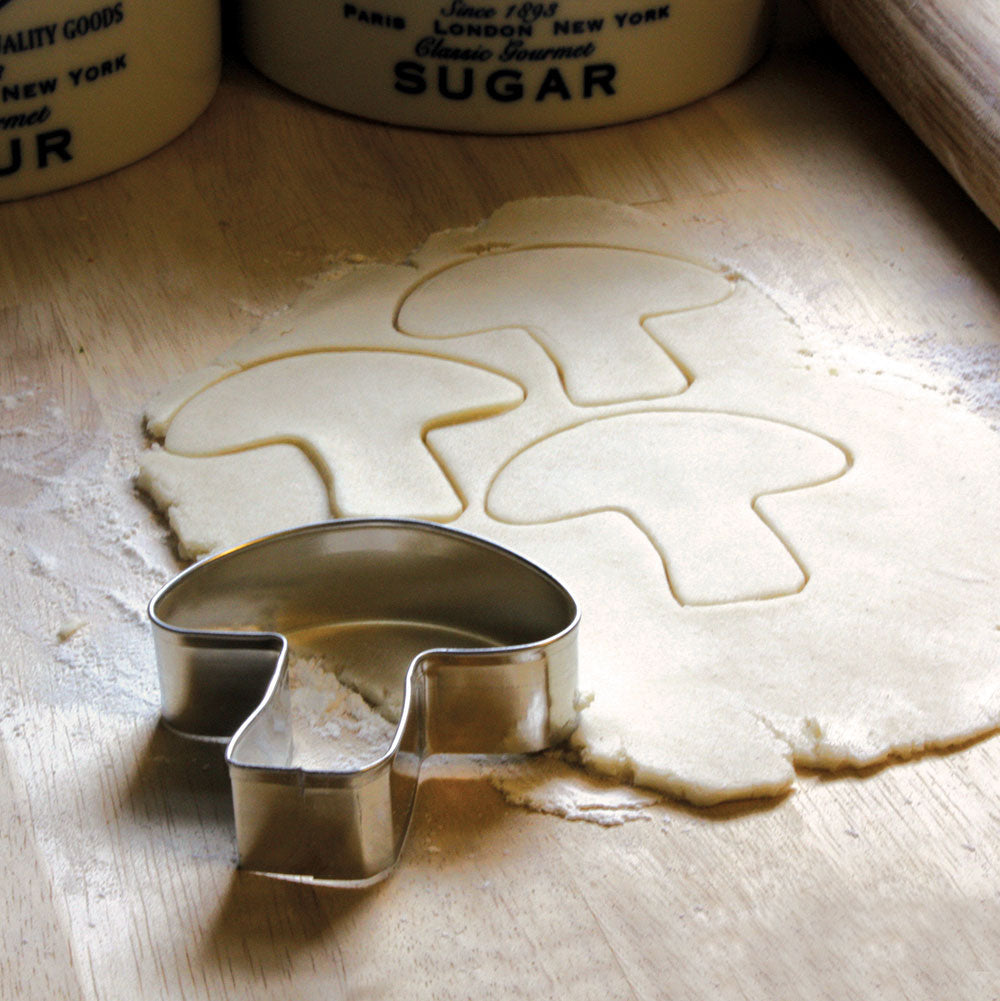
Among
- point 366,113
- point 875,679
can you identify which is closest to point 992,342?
point 875,679

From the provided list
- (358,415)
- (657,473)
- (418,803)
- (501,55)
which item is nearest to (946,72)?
(501,55)

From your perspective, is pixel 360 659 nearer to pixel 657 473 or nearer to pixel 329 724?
pixel 329 724

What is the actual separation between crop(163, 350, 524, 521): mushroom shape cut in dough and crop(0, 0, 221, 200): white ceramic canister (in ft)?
1.33

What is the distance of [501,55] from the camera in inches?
57.8

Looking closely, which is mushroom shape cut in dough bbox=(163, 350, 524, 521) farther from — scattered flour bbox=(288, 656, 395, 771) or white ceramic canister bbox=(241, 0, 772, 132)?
white ceramic canister bbox=(241, 0, 772, 132)

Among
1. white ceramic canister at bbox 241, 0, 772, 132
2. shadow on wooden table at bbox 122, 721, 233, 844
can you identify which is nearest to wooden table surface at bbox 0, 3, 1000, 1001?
shadow on wooden table at bbox 122, 721, 233, 844

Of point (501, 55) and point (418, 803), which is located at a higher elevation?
point (501, 55)

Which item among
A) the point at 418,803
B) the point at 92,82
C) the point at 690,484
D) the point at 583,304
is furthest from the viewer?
the point at 92,82

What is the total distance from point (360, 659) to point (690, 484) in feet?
1.00

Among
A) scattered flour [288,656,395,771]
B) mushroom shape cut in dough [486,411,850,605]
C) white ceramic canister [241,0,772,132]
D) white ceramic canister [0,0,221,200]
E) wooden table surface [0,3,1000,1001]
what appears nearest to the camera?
wooden table surface [0,3,1000,1001]

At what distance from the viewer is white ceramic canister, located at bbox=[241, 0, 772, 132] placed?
1.45 m

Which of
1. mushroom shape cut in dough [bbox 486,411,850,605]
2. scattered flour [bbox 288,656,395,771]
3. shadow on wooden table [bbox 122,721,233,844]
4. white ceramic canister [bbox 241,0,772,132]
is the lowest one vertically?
shadow on wooden table [bbox 122,721,233,844]

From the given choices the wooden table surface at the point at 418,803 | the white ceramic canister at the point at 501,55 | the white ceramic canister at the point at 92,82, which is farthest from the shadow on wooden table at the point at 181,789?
the white ceramic canister at the point at 501,55

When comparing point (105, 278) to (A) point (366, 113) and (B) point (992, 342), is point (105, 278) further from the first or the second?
(B) point (992, 342)
